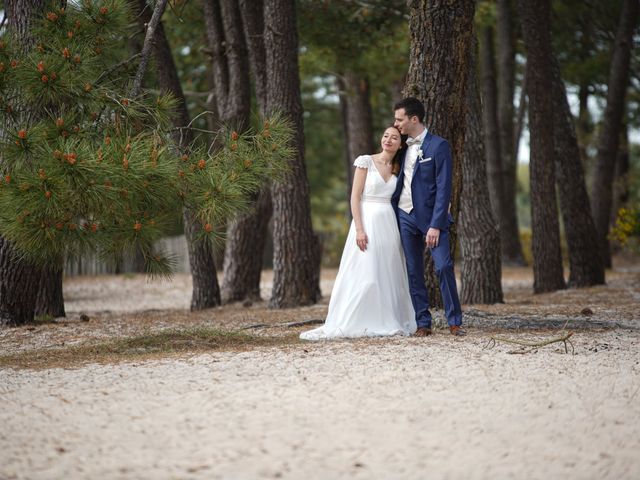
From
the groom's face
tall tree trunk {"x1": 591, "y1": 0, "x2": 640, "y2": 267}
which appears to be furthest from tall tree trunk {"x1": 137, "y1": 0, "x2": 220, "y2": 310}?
tall tree trunk {"x1": 591, "y1": 0, "x2": 640, "y2": 267}

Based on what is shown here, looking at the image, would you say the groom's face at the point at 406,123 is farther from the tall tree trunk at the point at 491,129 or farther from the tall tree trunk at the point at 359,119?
the tall tree trunk at the point at 359,119

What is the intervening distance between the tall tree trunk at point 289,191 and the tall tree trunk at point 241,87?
91 centimetres

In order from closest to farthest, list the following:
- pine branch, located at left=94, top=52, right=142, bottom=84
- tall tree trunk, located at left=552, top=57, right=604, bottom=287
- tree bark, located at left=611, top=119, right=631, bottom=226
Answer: pine branch, located at left=94, top=52, right=142, bottom=84 → tall tree trunk, located at left=552, top=57, right=604, bottom=287 → tree bark, located at left=611, top=119, right=631, bottom=226

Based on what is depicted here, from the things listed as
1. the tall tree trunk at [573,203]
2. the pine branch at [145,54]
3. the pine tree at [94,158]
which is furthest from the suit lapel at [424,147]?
the tall tree trunk at [573,203]

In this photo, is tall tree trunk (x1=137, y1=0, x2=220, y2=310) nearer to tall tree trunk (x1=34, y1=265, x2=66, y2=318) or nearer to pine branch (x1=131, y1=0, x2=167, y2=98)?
tall tree trunk (x1=34, y1=265, x2=66, y2=318)

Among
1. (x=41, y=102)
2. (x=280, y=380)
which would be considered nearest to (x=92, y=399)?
(x=280, y=380)

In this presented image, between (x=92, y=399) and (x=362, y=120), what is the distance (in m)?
14.9

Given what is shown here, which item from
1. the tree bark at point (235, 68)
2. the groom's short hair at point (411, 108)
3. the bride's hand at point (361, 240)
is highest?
the tree bark at point (235, 68)

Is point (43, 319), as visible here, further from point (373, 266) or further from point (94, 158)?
point (373, 266)

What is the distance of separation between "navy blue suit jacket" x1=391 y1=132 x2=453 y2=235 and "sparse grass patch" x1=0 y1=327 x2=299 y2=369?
1.39m

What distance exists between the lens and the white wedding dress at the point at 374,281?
6801 mm

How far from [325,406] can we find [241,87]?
294 inches

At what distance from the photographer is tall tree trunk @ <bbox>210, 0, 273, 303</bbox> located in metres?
11.1

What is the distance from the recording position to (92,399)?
4.61 meters
